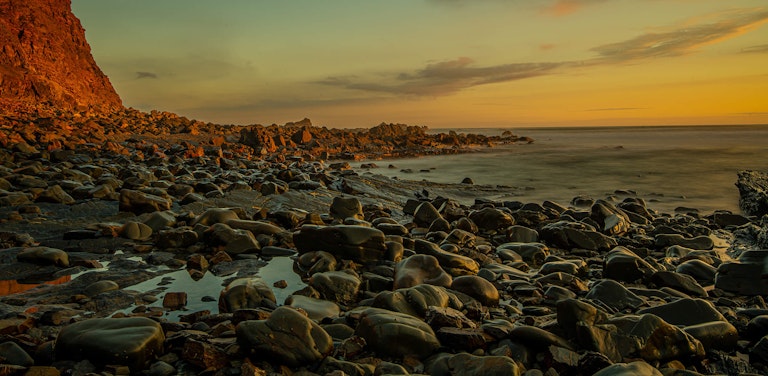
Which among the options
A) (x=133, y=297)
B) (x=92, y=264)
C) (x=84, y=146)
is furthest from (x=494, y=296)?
(x=84, y=146)

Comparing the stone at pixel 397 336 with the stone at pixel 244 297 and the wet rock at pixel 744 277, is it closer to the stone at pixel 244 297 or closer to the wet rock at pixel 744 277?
the stone at pixel 244 297

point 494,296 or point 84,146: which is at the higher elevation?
point 84,146

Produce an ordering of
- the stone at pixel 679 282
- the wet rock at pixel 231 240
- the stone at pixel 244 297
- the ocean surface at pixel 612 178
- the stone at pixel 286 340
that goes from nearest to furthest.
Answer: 1. the stone at pixel 286 340
2. the stone at pixel 244 297
3. the stone at pixel 679 282
4. the wet rock at pixel 231 240
5. the ocean surface at pixel 612 178

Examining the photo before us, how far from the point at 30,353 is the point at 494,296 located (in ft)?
10.2

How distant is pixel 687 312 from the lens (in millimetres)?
3145

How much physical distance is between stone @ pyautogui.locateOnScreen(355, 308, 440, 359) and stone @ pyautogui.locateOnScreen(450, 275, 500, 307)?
0.97 meters

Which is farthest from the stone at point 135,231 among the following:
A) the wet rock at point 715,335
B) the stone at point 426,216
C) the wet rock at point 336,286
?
the wet rock at point 715,335

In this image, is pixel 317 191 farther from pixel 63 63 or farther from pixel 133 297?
pixel 63 63

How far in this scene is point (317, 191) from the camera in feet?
31.2

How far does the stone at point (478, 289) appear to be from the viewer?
3.59 metres

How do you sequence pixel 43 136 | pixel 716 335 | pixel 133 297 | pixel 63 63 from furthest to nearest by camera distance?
pixel 63 63, pixel 43 136, pixel 133 297, pixel 716 335

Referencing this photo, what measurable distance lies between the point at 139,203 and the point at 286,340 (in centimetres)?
486

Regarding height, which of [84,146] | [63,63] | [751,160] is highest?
[63,63]

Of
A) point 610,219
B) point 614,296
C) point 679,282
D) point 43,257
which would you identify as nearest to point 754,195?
point 610,219
